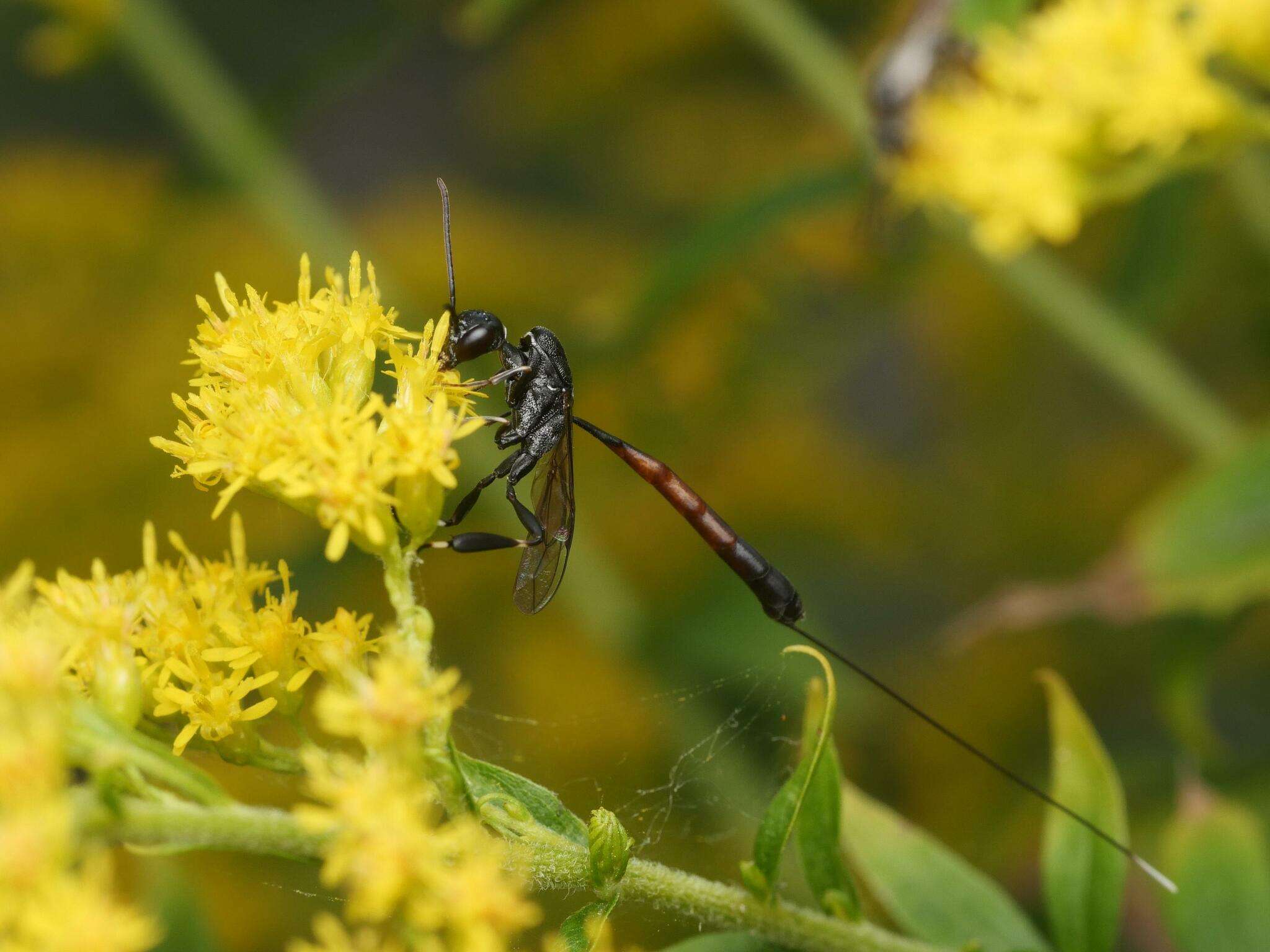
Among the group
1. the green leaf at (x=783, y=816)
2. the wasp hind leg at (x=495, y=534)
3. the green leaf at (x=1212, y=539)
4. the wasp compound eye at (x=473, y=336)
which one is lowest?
the green leaf at (x=1212, y=539)

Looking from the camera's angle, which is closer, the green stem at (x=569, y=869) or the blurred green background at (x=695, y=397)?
the green stem at (x=569, y=869)

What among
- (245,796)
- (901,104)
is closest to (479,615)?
(245,796)

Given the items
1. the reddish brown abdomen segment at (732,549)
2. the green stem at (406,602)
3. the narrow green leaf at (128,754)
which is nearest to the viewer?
the narrow green leaf at (128,754)

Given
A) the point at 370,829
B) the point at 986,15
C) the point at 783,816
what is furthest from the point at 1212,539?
the point at 370,829

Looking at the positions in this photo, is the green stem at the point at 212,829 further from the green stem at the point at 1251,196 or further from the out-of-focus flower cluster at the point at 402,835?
the green stem at the point at 1251,196

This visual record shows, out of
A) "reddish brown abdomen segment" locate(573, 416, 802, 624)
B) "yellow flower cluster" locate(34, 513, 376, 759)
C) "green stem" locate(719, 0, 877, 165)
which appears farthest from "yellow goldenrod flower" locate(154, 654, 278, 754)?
"green stem" locate(719, 0, 877, 165)

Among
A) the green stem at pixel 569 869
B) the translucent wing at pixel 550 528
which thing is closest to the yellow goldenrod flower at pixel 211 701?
the green stem at pixel 569 869

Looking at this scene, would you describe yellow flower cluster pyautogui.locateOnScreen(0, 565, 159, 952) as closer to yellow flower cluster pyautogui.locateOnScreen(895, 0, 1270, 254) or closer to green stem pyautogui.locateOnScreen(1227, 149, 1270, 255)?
yellow flower cluster pyautogui.locateOnScreen(895, 0, 1270, 254)

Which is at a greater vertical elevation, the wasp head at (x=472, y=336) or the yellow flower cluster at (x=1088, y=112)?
the wasp head at (x=472, y=336)
